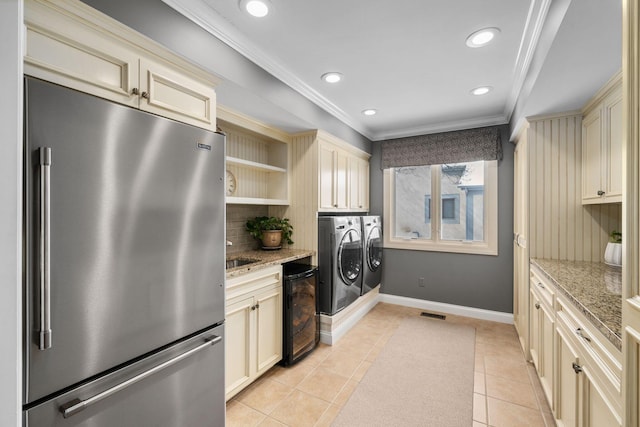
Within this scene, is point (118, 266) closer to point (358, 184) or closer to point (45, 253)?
point (45, 253)

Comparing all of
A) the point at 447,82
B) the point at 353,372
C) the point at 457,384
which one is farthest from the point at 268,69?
the point at 457,384

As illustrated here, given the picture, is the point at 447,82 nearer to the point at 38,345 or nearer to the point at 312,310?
the point at 312,310

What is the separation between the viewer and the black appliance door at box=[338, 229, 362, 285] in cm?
313

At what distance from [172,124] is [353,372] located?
2295 mm

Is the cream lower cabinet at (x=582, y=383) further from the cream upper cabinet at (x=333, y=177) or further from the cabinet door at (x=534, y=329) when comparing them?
the cream upper cabinet at (x=333, y=177)

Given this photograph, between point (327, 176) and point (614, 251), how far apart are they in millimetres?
2430

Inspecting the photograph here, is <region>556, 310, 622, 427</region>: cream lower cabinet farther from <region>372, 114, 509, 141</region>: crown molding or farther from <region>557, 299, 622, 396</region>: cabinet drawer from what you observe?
<region>372, 114, 509, 141</region>: crown molding

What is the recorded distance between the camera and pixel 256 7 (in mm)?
1643

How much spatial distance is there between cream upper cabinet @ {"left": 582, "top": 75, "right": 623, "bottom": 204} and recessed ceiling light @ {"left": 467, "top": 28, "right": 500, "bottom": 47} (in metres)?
0.78

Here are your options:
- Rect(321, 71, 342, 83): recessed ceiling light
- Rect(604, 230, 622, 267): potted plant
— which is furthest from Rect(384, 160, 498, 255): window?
Rect(321, 71, 342, 83): recessed ceiling light

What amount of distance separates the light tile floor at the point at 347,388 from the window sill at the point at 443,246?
3.28 feet

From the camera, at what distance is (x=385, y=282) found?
4371mm

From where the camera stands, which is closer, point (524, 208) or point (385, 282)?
point (524, 208)

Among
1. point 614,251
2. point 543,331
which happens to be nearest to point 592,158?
point 614,251
